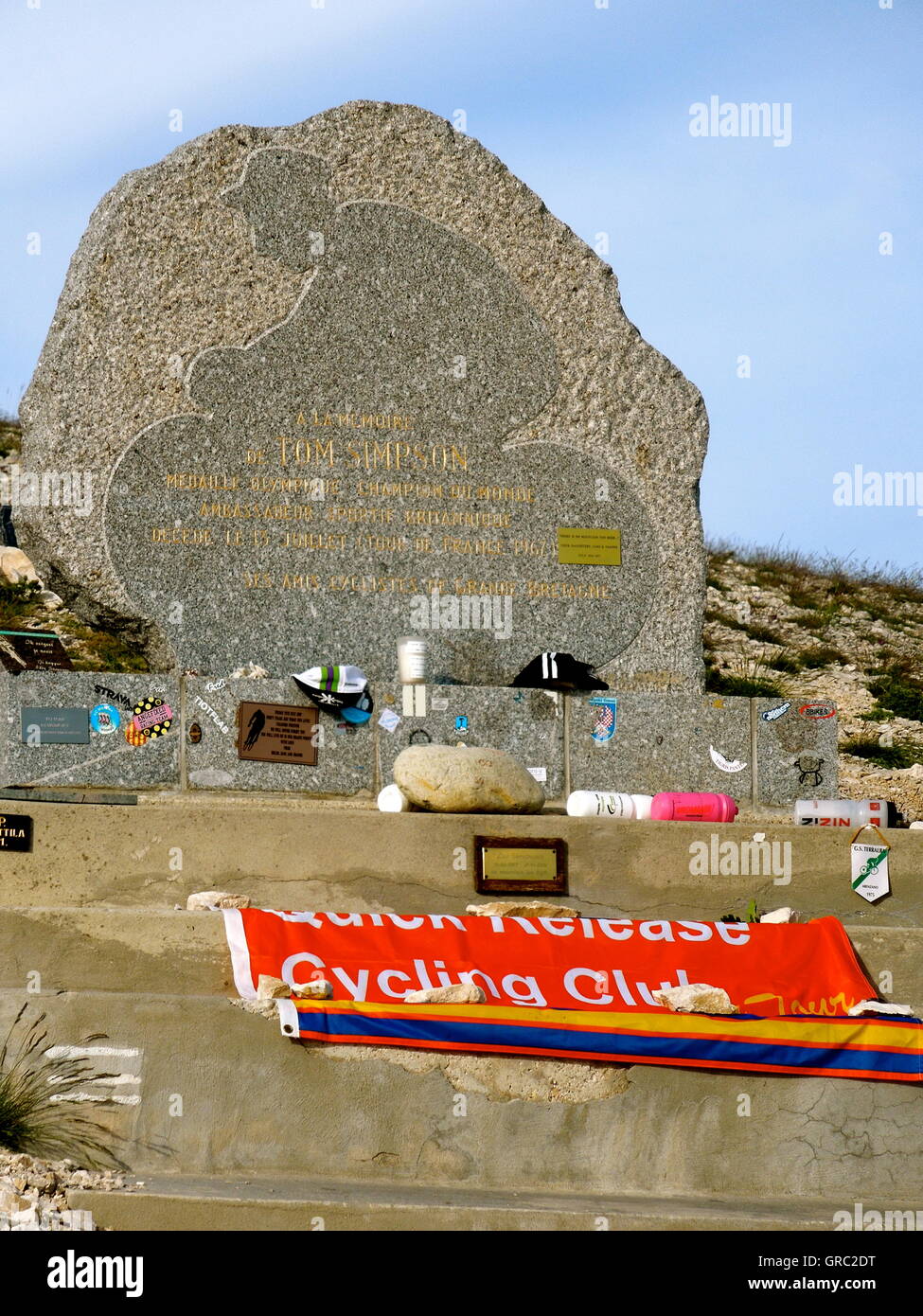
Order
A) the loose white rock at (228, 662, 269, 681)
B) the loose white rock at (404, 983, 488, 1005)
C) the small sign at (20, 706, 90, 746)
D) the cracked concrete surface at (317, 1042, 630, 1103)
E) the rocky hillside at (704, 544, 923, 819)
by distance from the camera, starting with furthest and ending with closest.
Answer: the rocky hillside at (704, 544, 923, 819) → the loose white rock at (228, 662, 269, 681) → the small sign at (20, 706, 90, 746) → the loose white rock at (404, 983, 488, 1005) → the cracked concrete surface at (317, 1042, 630, 1103)

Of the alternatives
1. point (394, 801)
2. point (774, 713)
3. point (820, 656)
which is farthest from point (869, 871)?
point (820, 656)

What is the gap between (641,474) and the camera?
9336mm

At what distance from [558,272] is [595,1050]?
532cm

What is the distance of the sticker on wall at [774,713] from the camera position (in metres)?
8.59

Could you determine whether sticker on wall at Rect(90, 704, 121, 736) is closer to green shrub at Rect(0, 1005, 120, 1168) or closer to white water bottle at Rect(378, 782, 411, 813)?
white water bottle at Rect(378, 782, 411, 813)

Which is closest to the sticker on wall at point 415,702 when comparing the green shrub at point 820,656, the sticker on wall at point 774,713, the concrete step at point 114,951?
the sticker on wall at point 774,713

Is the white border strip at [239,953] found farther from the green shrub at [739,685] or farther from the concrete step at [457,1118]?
the green shrub at [739,685]

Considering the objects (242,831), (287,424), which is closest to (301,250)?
(287,424)

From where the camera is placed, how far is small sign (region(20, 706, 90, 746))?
7883mm

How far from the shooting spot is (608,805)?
7742 millimetres

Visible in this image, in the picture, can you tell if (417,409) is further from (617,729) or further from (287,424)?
(617,729)

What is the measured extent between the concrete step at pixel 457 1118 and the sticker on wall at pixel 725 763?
9.95ft

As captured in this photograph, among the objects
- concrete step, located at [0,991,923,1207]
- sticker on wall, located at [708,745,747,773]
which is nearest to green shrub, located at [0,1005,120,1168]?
concrete step, located at [0,991,923,1207]

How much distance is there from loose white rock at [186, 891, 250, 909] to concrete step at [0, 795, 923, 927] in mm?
147
